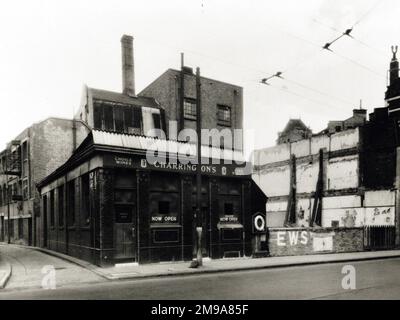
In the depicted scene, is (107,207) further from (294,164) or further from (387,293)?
(294,164)

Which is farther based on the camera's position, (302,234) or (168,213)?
(302,234)

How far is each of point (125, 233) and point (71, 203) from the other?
575 centimetres

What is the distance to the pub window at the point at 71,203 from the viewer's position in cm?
2005

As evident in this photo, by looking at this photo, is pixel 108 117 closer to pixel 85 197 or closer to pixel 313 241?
pixel 85 197

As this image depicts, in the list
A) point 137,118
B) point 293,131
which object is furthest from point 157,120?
point 293,131

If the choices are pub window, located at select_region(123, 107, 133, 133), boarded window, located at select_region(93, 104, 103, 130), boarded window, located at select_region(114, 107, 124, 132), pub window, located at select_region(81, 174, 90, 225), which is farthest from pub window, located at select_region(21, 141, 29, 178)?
pub window, located at select_region(81, 174, 90, 225)

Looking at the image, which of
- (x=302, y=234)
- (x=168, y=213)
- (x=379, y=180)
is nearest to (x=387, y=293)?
(x=168, y=213)

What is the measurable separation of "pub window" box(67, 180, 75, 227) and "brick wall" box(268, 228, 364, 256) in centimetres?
989

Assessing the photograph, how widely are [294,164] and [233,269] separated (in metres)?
21.5

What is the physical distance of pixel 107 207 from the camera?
15.4m

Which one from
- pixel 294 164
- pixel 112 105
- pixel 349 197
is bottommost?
pixel 349 197

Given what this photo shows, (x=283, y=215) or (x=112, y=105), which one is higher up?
(x=112, y=105)

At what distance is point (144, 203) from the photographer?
643 inches

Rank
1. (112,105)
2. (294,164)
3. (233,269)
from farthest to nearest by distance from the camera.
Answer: (294,164) → (112,105) → (233,269)
